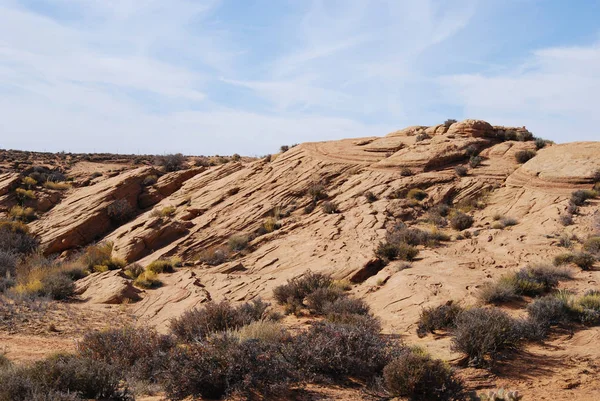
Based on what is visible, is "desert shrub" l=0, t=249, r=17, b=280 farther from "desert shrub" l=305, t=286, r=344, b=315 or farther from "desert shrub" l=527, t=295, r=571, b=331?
"desert shrub" l=527, t=295, r=571, b=331

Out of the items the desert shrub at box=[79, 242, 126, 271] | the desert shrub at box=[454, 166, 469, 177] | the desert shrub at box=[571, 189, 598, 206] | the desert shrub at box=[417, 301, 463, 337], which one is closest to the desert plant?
the desert shrub at box=[454, 166, 469, 177]

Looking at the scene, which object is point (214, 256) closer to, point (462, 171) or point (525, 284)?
point (525, 284)

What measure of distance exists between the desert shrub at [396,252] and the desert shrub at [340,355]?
6863mm

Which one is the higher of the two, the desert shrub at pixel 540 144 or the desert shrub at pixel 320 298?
the desert shrub at pixel 540 144

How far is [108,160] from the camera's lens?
38.6 meters

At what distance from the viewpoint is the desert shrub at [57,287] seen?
13180 mm

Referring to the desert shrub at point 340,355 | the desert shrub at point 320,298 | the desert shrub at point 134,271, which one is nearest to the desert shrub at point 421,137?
the desert shrub at point 320,298

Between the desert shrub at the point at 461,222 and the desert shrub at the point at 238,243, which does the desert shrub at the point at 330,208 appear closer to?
the desert shrub at the point at 238,243

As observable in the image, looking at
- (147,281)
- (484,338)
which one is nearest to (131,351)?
(484,338)

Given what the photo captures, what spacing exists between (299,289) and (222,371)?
20.4ft

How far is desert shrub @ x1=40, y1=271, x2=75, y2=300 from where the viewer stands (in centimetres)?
1318

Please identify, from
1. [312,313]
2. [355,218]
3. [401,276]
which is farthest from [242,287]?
[355,218]

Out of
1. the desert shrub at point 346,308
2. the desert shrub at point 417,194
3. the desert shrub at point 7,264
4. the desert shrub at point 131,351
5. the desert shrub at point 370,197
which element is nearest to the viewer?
the desert shrub at point 131,351

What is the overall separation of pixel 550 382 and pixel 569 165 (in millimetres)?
14873
